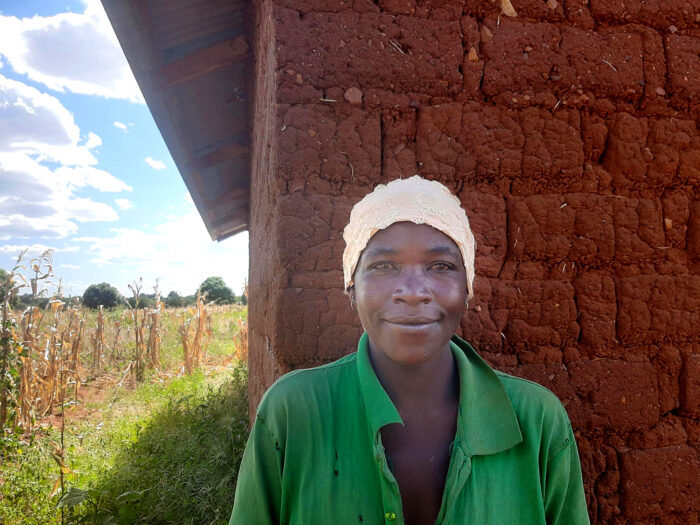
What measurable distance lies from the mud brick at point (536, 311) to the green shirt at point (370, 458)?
74cm

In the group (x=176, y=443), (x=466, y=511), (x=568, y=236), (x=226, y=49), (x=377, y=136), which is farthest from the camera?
(x=176, y=443)

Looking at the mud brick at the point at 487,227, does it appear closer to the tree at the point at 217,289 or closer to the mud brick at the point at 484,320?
the mud brick at the point at 484,320

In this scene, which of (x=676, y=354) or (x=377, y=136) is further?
(x=676, y=354)

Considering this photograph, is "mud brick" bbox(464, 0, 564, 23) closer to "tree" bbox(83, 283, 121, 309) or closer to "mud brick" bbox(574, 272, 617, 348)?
"mud brick" bbox(574, 272, 617, 348)

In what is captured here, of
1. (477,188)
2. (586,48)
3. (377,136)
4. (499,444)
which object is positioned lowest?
(499,444)

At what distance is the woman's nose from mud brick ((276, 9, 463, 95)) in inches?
42.9

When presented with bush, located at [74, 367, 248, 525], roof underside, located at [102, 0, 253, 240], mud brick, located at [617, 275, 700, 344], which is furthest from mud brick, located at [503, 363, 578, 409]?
roof underside, located at [102, 0, 253, 240]

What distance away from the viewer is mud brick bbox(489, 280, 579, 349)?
204cm

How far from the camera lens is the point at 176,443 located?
15.5 feet

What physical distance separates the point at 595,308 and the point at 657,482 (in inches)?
33.1

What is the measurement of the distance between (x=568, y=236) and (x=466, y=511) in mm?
1405

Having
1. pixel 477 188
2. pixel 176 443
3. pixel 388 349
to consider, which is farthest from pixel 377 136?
pixel 176 443

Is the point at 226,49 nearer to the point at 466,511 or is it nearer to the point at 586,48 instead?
the point at 586,48

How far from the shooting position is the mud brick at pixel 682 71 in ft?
7.15
